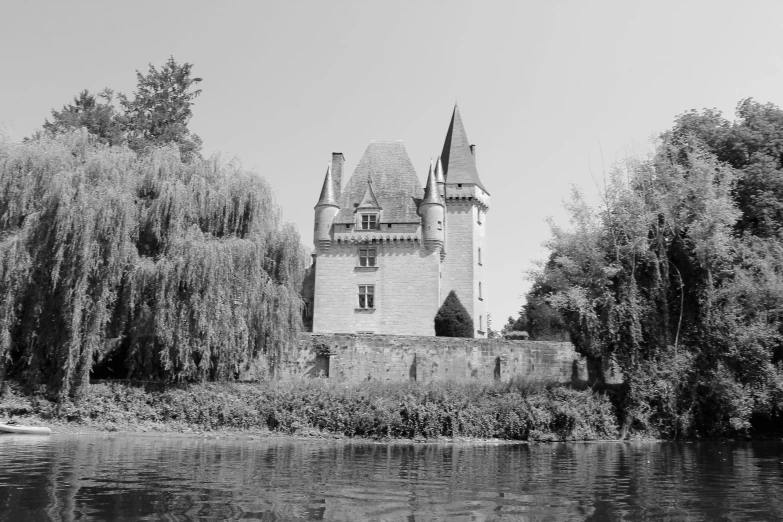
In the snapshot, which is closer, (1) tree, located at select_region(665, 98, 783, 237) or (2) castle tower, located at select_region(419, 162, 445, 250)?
(1) tree, located at select_region(665, 98, 783, 237)

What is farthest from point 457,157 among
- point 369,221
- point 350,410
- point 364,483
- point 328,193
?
point 364,483

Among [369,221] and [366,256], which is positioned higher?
[369,221]

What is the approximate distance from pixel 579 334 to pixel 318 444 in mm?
10215

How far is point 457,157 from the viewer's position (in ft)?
136

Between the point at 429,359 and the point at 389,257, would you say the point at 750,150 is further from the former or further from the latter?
the point at 389,257

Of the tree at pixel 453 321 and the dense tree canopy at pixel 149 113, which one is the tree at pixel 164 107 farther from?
the tree at pixel 453 321

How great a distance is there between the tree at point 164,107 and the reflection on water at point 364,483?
22.5m

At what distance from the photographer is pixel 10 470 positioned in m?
11.0

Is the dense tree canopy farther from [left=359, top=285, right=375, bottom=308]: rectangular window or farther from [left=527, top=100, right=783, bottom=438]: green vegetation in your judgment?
[left=527, top=100, right=783, bottom=438]: green vegetation

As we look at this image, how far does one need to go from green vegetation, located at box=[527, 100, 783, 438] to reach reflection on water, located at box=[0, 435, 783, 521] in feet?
16.4

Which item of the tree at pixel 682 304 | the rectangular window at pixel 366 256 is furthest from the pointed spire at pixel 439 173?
the tree at pixel 682 304

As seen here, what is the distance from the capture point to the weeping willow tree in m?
18.7

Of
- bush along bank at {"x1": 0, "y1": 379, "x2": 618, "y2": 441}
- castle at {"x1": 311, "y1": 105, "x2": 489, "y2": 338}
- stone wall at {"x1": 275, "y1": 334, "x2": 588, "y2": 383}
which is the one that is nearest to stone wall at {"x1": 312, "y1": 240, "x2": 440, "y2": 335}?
castle at {"x1": 311, "y1": 105, "x2": 489, "y2": 338}

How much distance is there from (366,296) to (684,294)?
18157 mm
